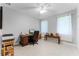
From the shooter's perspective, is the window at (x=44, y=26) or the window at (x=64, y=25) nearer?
the window at (x=64, y=25)

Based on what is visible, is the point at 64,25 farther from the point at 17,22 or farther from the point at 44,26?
the point at 17,22

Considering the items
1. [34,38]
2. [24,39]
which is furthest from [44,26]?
[24,39]

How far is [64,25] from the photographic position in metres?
2.12

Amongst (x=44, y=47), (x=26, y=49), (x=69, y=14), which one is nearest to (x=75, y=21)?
(x=69, y=14)

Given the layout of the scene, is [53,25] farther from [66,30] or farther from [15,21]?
[15,21]

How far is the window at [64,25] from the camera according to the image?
6.71ft

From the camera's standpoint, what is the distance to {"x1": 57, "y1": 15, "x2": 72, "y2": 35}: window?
2.04m

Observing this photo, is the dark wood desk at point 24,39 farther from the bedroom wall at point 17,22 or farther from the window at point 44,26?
the window at point 44,26

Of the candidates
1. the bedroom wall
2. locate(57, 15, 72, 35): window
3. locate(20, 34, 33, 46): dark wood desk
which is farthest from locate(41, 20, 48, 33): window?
locate(20, 34, 33, 46): dark wood desk

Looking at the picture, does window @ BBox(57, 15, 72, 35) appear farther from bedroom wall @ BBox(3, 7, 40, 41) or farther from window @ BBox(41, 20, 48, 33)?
bedroom wall @ BBox(3, 7, 40, 41)

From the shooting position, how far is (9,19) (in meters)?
2.25

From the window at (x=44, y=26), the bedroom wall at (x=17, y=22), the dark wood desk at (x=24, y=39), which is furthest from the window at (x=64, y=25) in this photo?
the dark wood desk at (x=24, y=39)

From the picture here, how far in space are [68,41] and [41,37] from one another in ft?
2.07

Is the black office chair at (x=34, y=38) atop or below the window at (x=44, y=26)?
below
